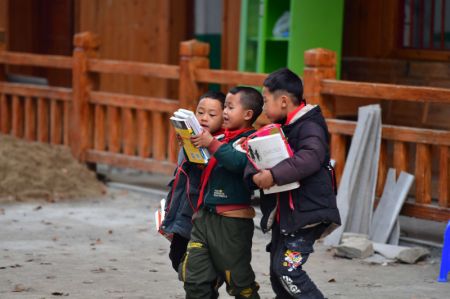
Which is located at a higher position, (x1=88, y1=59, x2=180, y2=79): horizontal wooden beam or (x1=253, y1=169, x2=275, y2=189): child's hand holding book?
(x1=88, y1=59, x2=180, y2=79): horizontal wooden beam

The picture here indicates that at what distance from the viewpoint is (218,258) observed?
5559 millimetres

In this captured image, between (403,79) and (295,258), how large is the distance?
5764 millimetres

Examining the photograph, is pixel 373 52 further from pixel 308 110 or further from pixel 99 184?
pixel 308 110

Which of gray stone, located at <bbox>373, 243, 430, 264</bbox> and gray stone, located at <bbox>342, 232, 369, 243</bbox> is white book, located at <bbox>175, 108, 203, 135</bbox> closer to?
gray stone, located at <bbox>373, 243, 430, 264</bbox>

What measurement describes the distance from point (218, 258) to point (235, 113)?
79cm

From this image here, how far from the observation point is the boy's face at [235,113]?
5.53m

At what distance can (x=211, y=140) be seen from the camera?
5.34 metres

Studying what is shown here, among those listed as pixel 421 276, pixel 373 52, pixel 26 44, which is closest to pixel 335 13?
pixel 373 52

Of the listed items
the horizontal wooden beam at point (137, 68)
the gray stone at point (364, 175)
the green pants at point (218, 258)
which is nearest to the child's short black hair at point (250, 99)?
the green pants at point (218, 258)

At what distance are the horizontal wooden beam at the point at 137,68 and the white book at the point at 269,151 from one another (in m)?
5.54

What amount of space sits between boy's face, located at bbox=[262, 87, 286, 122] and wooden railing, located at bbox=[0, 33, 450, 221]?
10.0 ft

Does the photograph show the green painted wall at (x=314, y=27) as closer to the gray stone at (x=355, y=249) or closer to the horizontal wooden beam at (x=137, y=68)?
the horizontal wooden beam at (x=137, y=68)

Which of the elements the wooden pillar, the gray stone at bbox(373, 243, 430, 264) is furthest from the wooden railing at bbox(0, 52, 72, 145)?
the gray stone at bbox(373, 243, 430, 264)

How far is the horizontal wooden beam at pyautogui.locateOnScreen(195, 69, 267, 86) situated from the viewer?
9711 mm
